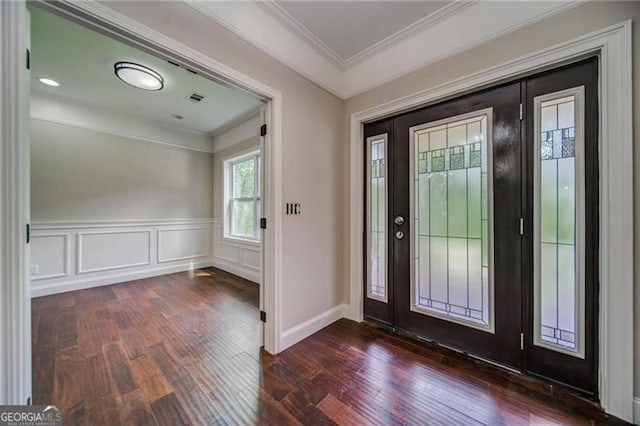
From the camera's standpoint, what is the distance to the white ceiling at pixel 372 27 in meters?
1.70

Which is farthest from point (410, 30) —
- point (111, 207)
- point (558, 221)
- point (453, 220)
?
point (111, 207)

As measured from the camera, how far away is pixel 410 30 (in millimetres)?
2096

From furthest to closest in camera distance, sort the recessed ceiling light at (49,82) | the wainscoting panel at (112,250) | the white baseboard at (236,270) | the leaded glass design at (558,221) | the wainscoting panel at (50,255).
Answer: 1. the white baseboard at (236,270)
2. the wainscoting panel at (112,250)
3. the wainscoting panel at (50,255)
4. the recessed ceiling light at (49,82)
5. the leaded glass design at (558,221)

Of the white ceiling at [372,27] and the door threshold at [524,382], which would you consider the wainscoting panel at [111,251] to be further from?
the door threshold at [524,382]

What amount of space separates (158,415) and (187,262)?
12.5 feet

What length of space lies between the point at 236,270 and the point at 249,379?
2.95 m

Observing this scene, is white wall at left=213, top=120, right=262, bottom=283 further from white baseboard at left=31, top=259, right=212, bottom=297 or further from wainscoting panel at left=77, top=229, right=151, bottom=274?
wainscoting panel at left=77, top=229, right=151, bottom=274

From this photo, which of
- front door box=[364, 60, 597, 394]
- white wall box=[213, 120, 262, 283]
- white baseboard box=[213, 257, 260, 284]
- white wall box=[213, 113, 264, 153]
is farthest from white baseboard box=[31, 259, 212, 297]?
front door box=[364, 60, 597, 394]

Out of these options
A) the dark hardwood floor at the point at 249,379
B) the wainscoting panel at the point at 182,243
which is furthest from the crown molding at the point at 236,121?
the dark hardwood floor at the point at 249,379

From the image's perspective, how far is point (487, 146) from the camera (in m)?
1.86

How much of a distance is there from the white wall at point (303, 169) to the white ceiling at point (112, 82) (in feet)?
0.98

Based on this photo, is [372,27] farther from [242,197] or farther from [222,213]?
[222,213]

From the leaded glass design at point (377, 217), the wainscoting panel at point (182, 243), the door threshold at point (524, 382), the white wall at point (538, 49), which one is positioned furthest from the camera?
the wainscoting panel at point (182, 243)

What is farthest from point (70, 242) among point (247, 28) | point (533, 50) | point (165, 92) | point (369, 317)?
Result: point (533, 50)
